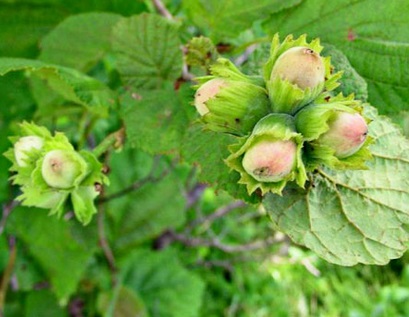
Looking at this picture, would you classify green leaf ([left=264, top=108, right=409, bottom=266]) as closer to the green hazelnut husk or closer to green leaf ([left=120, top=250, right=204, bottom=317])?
the green hazelnut husk

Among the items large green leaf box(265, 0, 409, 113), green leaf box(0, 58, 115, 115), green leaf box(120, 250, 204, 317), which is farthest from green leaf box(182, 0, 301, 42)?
green leaf box(120, 250, 204, 317)

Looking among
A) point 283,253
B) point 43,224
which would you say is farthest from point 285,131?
point 283,253

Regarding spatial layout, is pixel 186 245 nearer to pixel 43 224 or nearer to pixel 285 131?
pixel 43 224

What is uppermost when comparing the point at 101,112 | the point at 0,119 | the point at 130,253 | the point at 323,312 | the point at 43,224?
the point at 101,112

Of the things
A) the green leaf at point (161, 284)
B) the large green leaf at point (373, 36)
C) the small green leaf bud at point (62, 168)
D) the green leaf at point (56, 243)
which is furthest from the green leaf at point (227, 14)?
the green leaf at point (161, 284)

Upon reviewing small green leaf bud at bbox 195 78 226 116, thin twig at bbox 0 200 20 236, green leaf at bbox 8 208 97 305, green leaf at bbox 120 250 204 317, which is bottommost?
green leaf at bbox 120 250 204 317

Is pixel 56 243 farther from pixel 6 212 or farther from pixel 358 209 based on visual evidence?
pixel 358 209
